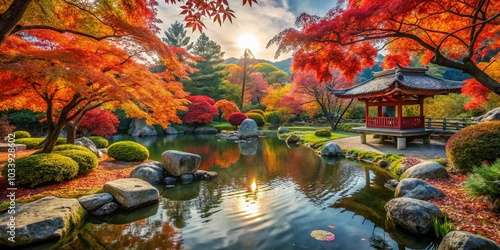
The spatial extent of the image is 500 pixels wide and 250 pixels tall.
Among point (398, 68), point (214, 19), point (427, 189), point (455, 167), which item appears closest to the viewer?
point (214, 19)

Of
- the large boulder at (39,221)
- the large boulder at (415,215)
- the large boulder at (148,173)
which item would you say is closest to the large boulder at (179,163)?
the large boulder at (148,173)

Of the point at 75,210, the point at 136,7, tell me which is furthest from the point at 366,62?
the point at 75,210

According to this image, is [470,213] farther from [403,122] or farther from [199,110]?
[199,110]

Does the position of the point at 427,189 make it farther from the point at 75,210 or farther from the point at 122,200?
the point at 75,210

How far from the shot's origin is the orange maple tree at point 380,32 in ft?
15.8

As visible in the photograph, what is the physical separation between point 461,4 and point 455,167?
4.36m

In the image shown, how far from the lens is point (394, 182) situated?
22.5 feet

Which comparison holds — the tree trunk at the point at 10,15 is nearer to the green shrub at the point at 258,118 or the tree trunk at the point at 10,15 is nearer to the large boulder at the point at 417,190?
the large boulder at the point at 417,190

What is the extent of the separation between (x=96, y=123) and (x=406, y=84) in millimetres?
19183

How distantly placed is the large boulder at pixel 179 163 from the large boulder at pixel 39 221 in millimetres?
3273

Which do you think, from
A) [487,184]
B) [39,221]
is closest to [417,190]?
[487,184]

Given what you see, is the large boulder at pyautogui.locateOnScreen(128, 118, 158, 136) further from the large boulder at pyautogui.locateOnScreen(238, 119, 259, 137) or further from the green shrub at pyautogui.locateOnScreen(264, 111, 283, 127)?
the green shrub at pyautogui.locateOnScreen(264, 111, 283, 127)

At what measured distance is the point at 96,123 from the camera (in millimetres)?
17047

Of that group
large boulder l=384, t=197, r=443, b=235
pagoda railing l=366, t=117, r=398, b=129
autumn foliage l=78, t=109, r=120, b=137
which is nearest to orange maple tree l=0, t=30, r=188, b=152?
large boulder l=384, t=197, r=443, b=235
